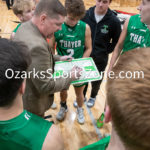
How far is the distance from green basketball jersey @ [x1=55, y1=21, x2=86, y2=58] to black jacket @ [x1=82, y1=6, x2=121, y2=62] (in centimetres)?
31

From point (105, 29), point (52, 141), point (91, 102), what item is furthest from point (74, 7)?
point (91, 102)

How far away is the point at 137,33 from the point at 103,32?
541 millimetres

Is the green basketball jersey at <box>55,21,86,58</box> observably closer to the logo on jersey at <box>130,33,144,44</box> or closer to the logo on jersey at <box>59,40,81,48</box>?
the logo on jersey at <box>59,40,81,48</box>

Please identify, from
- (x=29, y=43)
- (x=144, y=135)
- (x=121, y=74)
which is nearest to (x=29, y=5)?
(x=29, y=43)

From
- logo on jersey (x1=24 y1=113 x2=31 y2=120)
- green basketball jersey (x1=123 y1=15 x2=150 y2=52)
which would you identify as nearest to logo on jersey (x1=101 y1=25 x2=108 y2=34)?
green basketball jersey (x1=123 y1=15 x2=150 y2=52)

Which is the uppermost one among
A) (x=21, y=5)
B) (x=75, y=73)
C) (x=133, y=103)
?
(x=133, y=103)

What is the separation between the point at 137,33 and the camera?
182 centimetres

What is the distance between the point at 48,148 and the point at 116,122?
513mm

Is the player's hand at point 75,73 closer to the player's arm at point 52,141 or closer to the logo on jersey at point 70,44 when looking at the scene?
the logo on jersey at point 70,44

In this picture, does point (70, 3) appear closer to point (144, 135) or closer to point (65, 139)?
point (144, 135)

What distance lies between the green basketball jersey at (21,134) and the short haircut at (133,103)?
19.9 inches

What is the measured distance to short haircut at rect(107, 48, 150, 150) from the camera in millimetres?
447

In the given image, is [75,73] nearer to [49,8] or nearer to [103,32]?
[49,8]

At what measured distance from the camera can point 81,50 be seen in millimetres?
2117
